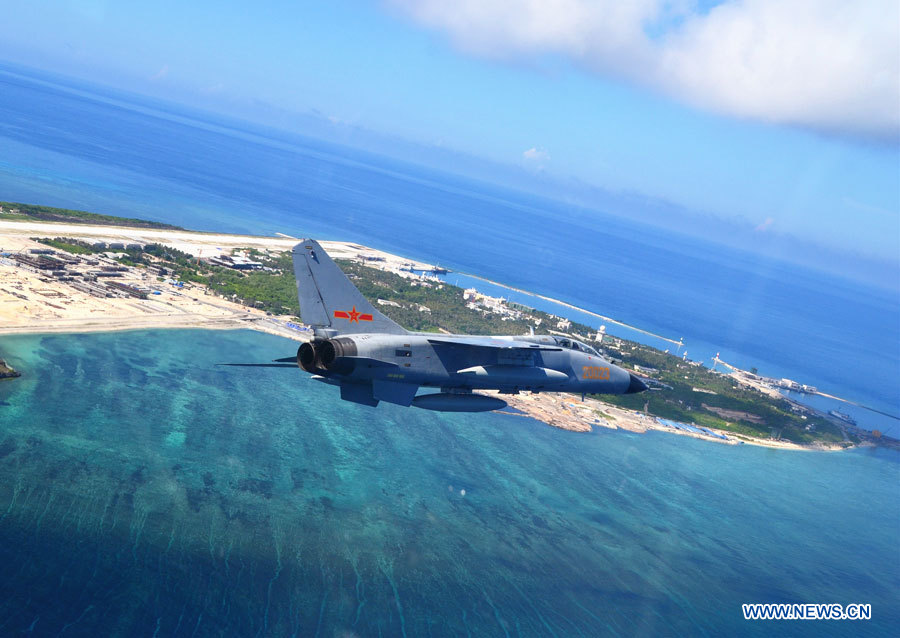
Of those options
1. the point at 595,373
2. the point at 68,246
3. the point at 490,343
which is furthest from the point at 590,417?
the point at 68,246

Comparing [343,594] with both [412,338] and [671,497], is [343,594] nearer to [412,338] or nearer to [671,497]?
[412,338]

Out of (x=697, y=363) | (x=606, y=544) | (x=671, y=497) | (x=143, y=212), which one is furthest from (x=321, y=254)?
(x=143, y=212)

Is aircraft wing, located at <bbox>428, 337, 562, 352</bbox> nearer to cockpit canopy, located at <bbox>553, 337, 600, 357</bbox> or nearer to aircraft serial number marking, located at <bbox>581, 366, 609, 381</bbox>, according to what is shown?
cockpit canopy, located at <bbox>553, 337, 600, 357</bbox>

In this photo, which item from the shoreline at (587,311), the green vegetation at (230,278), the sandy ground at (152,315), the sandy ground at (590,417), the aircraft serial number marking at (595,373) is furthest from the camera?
the shoreline at (587,311)

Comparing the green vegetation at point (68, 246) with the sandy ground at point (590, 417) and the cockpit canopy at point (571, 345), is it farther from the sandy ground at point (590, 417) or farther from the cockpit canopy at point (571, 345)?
the cockpit canopy at point (571, 345)

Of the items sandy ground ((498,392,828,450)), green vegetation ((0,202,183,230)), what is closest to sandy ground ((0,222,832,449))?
sandy ground ((498,392,828,450))
